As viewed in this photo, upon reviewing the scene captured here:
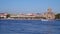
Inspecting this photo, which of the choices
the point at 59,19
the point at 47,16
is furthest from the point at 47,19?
the point at 59,19

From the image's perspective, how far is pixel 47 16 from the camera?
2377 cm

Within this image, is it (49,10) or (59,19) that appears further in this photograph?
(59,19)

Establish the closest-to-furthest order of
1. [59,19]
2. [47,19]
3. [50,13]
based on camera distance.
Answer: [50,13] → [47,19] → [59,19]

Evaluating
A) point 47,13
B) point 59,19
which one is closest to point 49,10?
point 47,13

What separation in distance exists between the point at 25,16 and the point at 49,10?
5.21 m

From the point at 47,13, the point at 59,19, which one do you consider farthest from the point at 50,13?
the point at 59,19

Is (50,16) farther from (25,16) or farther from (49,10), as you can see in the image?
(25,16)

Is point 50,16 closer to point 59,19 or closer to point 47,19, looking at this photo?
point 47,19

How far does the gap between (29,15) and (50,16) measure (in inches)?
212

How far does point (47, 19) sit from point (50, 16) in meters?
1.31

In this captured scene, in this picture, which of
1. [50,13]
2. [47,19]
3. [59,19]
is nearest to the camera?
[50,13]

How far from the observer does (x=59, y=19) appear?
27.8 meters

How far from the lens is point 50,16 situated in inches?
923

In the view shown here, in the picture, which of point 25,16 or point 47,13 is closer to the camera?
point 47,13
